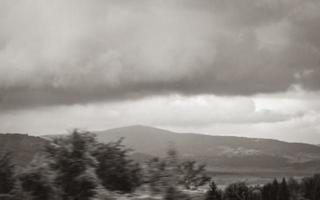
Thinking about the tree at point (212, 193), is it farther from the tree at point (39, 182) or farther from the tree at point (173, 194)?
the tree at point (39, 182)

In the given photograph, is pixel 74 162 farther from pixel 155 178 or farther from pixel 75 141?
pixel 155 178

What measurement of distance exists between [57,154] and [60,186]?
34.0 inches

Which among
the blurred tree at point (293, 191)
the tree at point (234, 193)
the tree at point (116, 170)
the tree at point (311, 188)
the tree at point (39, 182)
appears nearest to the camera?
the tree at point (39, 182)

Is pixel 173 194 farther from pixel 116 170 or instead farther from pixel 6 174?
pixel 6 174

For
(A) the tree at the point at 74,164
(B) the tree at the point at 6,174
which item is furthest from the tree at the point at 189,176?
(B) the tree at the point at 6,174

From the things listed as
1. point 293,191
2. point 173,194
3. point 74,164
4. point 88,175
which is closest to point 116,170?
point 74,164

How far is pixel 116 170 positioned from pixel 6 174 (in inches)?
83.7

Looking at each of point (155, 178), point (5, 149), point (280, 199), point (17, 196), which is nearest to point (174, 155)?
point (155, 178)

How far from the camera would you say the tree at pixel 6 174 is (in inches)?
374

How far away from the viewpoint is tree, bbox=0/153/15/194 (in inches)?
374

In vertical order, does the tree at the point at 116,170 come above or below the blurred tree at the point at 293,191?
above

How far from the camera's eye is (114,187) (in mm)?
10508

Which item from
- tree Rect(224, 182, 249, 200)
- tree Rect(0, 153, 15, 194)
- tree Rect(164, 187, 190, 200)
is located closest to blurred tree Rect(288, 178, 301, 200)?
tree Rect(224, 182, 249, 200)

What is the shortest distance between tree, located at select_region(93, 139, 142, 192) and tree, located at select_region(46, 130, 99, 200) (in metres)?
0.28
